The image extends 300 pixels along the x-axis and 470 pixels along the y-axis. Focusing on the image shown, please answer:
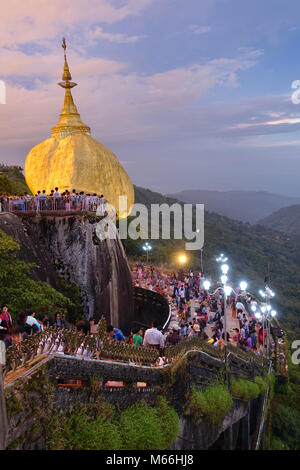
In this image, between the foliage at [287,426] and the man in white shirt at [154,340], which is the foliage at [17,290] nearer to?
the man in white shirt at [154,340]

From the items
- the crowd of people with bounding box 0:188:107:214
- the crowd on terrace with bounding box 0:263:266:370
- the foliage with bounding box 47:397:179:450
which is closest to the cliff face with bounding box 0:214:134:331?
the crowd of people with bounding box 0:188:107:214

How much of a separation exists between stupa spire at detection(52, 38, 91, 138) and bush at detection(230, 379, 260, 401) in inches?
666

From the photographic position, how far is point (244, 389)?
13.5 m

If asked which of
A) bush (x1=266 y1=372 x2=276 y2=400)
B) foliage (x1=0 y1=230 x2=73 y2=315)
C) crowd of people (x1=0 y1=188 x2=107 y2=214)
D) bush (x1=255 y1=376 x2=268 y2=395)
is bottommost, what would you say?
bush (x1=266 y1=372 x2=276 y2=400)

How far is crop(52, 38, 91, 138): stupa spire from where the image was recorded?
23078 millimetres

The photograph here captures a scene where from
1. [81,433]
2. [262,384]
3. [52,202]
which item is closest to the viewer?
[81,433]

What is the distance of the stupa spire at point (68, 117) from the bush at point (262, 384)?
1695 centimetres

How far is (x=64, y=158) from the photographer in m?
21.6

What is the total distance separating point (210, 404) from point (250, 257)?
216 feet

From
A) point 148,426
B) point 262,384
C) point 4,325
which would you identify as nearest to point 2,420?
point 4,325

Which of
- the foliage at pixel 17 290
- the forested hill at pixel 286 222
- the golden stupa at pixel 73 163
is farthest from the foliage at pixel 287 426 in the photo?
the forested hill at pixel 286 222

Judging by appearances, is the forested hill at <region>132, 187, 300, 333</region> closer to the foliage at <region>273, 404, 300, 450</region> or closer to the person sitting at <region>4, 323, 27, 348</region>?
the foliage at <region>273, 404, 300, 450</region>

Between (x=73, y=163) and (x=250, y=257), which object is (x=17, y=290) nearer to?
(x=73, y=163)

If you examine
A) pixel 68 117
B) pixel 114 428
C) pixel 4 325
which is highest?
pixel 68 117
